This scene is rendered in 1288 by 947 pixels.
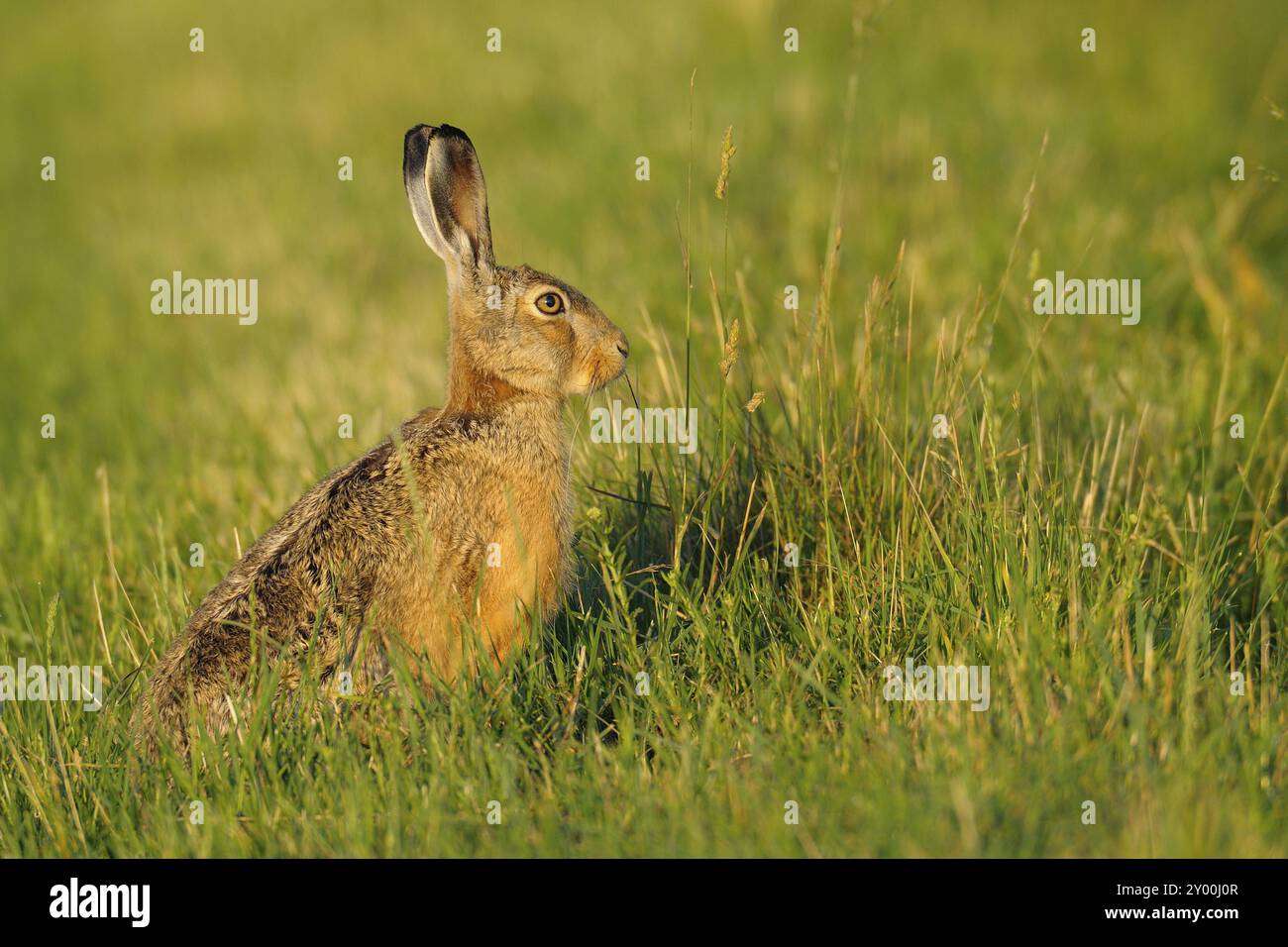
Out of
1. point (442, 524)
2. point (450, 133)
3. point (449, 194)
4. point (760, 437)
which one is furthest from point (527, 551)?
point (450, 133)

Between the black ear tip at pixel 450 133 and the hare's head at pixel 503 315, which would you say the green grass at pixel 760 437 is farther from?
the black ear tip at pixel 450 133

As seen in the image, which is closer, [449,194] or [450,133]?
[450,133]

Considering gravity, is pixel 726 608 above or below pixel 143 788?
above

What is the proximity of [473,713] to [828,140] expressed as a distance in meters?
7.22

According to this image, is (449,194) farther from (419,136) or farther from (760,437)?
(760,437)

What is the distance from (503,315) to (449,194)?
0.52m

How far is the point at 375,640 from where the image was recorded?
15.9 feet

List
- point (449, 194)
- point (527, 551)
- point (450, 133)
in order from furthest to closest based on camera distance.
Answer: point (449, 194) → point (450, 133) → point (527, 551)

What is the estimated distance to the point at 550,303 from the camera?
5605 mm

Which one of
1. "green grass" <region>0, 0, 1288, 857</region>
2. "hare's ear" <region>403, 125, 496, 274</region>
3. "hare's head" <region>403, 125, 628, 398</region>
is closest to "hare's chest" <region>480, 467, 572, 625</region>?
"green grass" <region>0, 0, 1288, 857</region>

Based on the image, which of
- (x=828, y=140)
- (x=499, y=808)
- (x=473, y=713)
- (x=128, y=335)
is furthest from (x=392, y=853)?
(x=128, y=335)

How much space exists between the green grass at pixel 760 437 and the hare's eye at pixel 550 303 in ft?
1.44

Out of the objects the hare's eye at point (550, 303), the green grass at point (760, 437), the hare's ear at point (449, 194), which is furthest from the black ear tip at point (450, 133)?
the green grass at point (760, 437)

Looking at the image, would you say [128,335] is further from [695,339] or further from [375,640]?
[375,640]
